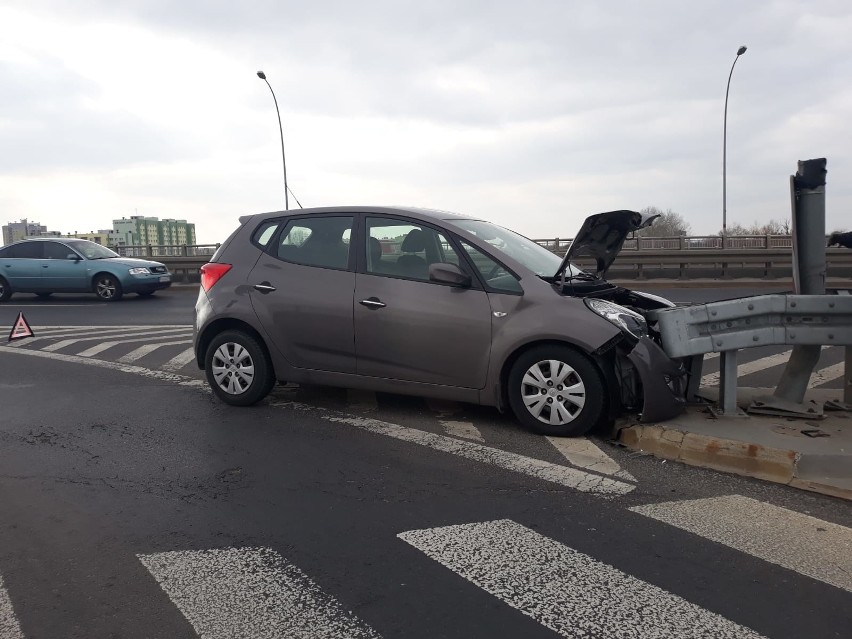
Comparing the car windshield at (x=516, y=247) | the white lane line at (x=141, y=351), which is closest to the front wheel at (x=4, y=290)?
the white lane line at (x=141, y=351)

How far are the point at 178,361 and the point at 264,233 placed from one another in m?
3.24

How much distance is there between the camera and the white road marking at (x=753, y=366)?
6.93m

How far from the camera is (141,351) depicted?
955 cm

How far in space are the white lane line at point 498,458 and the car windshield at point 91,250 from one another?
13.9 metres

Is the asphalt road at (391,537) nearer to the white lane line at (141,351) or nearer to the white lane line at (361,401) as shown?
the white lane line at (361,401)

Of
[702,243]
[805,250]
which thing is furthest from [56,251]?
[702,243]

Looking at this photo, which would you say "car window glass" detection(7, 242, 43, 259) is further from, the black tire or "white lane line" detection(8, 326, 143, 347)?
the black tire

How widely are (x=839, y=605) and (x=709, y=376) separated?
14.7 feet

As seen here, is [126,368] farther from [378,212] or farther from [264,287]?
[378,212]

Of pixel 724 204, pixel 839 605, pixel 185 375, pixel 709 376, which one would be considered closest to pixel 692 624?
pixel 839 605

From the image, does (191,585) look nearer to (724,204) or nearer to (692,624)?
(692,624)

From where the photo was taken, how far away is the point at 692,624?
2701 millimetres

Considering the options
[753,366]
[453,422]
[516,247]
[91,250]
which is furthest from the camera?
[91,250]

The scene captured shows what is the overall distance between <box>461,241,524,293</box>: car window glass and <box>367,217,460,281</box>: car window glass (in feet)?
0.45
